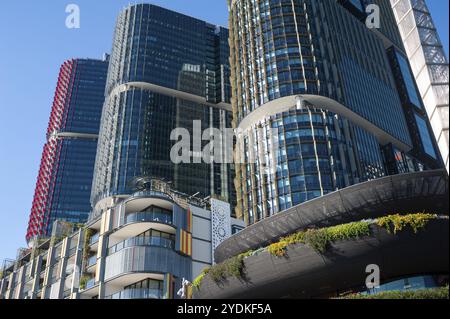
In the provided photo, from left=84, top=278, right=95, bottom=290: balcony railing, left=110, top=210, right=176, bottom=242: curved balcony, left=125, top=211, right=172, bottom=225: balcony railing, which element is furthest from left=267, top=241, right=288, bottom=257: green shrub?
left=84, top=278, right=95, bottom=290: balcony railing

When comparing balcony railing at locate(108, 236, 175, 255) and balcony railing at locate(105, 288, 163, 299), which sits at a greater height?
balcony railing at locate(108, 236, 175, 255)

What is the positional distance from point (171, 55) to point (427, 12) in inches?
5742

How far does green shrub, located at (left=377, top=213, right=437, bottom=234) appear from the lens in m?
30.5

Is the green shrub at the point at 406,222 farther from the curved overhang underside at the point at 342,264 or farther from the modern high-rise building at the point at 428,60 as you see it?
the modern high-rise building at the point at 428,60

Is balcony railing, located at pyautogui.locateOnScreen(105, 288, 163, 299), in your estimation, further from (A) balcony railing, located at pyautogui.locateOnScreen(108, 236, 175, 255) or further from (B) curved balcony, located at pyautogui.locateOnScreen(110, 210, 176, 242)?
(B) curved balcony, located at pyautogui.locateOnScreen(110, 210, 176, 242)

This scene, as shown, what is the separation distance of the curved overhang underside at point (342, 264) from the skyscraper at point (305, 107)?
66618 millimetres

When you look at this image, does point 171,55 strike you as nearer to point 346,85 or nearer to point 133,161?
point 133,161

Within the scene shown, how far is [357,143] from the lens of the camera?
116750 millimetres

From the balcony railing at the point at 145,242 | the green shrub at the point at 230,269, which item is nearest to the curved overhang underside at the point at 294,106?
the balcony railing at the point at 145,242

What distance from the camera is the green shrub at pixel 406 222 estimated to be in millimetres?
30469

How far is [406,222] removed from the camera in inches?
1216

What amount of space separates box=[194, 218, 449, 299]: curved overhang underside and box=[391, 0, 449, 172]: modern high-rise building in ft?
27.2
